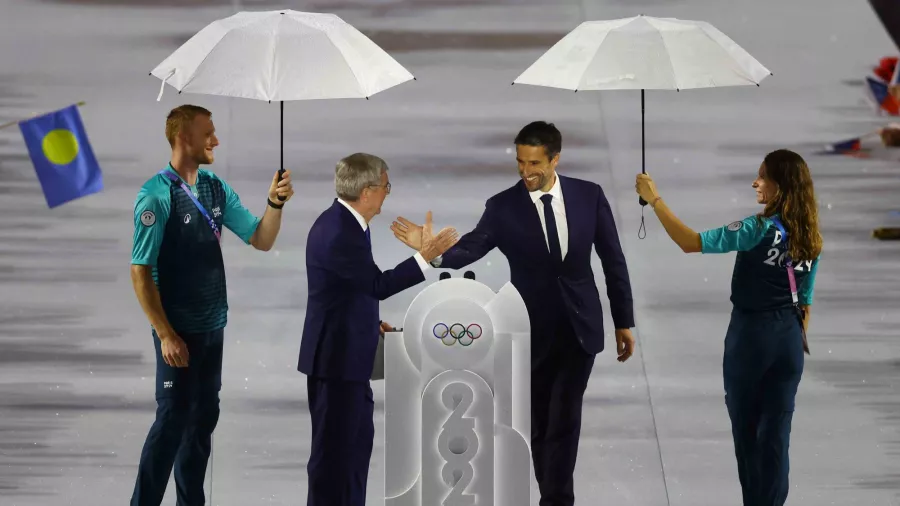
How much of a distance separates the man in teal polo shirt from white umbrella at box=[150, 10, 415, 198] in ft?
0.51

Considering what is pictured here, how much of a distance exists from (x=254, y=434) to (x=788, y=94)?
3.87 meters

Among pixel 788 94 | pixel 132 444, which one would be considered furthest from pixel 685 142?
pixel 132 444

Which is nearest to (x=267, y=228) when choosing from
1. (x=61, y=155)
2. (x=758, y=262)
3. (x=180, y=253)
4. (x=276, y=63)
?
(x=180, y=253)

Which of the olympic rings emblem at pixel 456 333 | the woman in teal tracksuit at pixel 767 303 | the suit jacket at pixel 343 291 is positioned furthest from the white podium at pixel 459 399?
the woman in teal tracksuit at pixel 767 303

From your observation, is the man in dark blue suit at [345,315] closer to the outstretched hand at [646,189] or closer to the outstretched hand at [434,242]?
the outstretched hand at [434,242]

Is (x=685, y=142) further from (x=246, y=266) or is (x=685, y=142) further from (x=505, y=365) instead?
(x=505, y=365)

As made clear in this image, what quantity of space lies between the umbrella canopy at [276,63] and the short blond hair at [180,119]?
0.31ft

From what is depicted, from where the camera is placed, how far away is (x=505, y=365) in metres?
5.34

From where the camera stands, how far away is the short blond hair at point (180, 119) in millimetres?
5625

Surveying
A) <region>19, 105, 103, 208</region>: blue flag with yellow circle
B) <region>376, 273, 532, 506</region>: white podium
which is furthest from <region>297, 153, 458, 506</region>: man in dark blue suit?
<region>19, 105, 103, 208</region>: blue flag with yellow circle

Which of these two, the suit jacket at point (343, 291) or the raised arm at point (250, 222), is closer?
the suit jacket at point (343, 291)

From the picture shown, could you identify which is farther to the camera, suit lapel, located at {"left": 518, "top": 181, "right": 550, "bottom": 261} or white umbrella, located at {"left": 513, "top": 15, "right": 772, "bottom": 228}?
white umbrella, located at {"left": 513, "top": 15, "right": 772, "bottom": 228}

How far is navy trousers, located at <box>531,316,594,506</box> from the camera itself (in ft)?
18.8

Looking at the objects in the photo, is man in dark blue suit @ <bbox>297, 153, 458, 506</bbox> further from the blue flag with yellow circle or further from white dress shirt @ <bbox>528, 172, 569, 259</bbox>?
the blue flag with yellow circle
